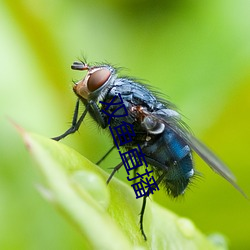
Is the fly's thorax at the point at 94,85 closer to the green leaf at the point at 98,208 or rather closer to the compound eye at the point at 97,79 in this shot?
the compound eye at the point at 97,79


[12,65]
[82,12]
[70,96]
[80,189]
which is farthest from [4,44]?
[80,189]

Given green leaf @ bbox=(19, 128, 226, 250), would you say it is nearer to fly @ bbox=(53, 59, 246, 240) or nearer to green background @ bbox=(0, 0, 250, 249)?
fly @ bbox=(53, 59, 246, 240)

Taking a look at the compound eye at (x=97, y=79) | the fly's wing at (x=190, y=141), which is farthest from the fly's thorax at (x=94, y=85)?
the fly's wing at (x=190, y=141)

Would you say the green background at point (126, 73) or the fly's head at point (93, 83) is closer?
the fly's head at point (93, 83)

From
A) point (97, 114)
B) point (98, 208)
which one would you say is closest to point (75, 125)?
point (97, 114)

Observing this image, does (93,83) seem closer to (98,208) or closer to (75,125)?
(75,125)

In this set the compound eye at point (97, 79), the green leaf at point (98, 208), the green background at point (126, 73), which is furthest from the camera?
the green background at point (126, 73)

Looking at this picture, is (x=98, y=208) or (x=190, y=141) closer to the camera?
(x=98, y=208)
